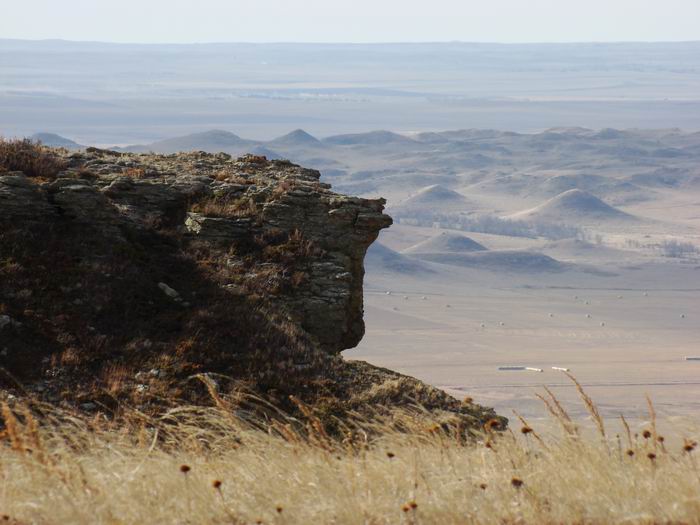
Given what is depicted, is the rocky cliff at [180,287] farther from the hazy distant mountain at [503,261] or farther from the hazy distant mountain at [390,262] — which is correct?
the hazy distant mountain at [503,261]

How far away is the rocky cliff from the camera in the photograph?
10531 mm

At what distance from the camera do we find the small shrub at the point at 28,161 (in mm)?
14031

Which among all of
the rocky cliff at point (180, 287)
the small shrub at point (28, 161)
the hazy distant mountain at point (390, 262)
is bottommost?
the hazy distant mountain at point (390, 262)

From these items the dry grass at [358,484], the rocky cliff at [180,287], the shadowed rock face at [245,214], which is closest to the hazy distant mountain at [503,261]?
the shadowed rock face at [245,214]

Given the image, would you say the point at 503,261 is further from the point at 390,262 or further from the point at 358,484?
the point at 358,484

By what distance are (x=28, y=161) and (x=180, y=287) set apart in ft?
11.2

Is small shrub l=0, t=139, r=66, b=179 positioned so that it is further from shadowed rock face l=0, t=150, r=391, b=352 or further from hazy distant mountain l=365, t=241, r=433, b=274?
hazy distant mountain l=365, t=241, r=433, b=274

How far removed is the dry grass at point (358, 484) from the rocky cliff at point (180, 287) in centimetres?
300

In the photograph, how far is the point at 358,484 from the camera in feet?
21.7

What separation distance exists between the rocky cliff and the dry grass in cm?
300

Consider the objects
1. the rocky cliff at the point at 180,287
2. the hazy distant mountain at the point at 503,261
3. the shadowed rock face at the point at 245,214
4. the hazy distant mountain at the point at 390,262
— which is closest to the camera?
the rocky cliff at the point at 180,287

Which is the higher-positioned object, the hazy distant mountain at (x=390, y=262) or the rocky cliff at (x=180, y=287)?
the rocky cliff at (x=180, y=287)

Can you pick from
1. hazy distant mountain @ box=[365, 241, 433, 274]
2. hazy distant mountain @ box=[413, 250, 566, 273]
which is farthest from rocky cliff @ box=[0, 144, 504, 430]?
hazy distant mountain @ box=[413, 250, 566, 273]

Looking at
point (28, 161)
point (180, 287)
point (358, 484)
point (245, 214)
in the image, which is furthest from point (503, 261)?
point (358, 484)
